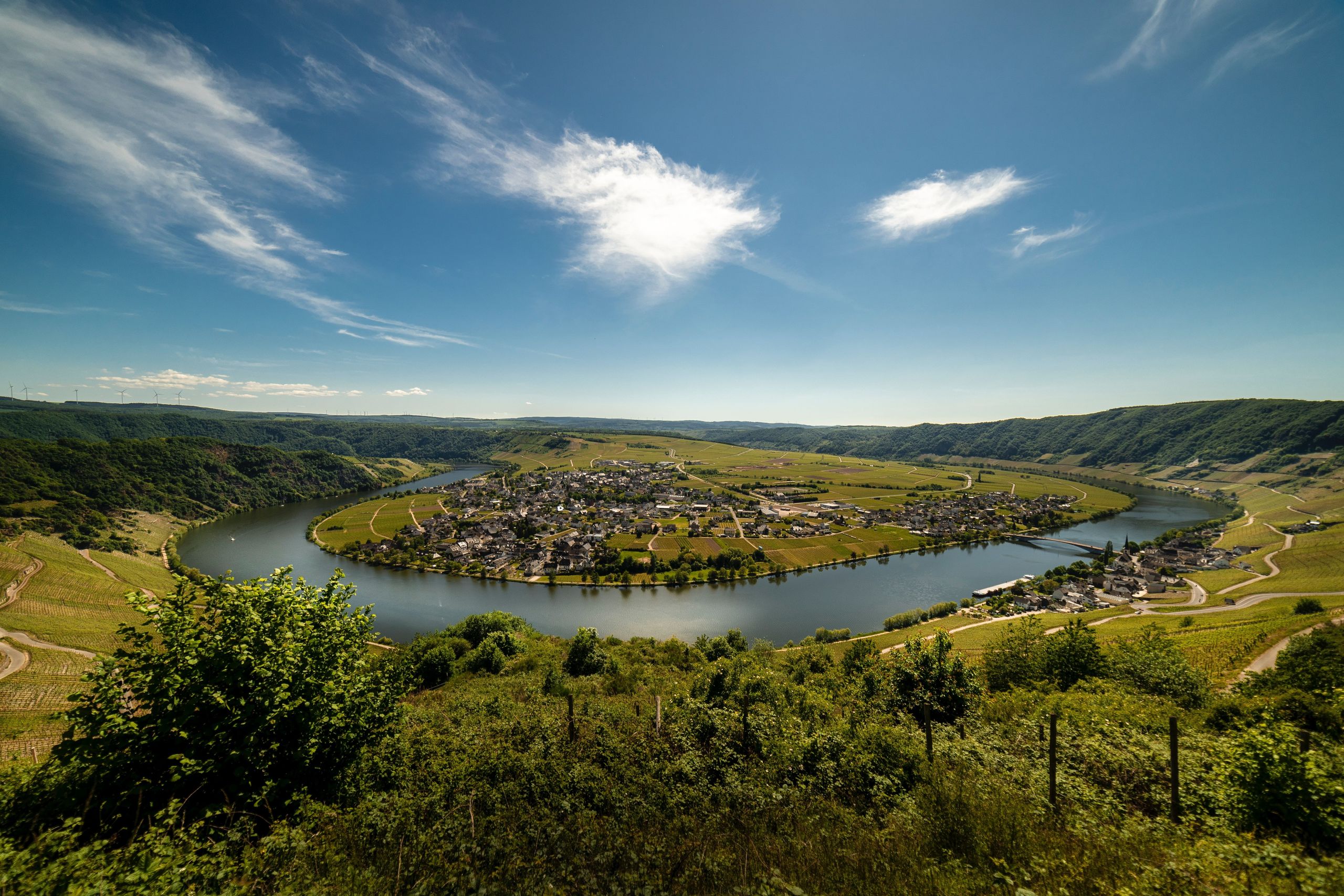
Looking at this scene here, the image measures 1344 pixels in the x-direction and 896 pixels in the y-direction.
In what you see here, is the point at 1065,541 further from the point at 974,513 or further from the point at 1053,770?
the point at 1053,770

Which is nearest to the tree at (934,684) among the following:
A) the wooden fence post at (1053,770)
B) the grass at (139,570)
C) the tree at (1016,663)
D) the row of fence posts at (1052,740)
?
the row of fence posts at (1052,740)

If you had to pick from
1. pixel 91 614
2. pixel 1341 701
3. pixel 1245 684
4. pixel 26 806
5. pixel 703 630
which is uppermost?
pixel 26 806

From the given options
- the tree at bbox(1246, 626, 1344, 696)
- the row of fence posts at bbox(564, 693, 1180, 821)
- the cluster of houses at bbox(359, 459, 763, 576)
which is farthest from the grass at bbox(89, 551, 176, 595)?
the tree at bbox(1246, 626, 1344, 696)

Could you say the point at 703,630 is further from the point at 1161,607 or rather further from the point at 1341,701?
the point at 1161,607

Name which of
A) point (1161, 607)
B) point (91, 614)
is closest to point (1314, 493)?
point (1161, 607)

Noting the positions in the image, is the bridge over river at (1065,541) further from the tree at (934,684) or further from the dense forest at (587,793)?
the dense forest at (587,793)

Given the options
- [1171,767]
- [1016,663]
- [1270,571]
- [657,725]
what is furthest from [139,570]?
[1270,571]

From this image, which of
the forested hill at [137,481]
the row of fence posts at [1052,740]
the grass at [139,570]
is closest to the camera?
the row of fence posts at [1052,740]
